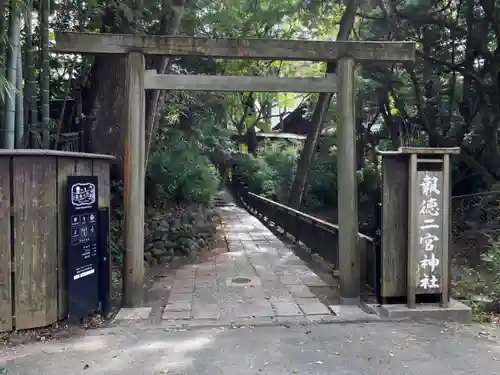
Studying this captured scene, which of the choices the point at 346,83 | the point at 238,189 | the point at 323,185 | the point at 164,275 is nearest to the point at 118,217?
the point at 164,275

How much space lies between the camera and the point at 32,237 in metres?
4.76

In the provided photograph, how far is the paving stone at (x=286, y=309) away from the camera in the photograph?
18.4ft

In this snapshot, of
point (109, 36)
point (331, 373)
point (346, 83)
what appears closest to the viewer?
point (331, 373)

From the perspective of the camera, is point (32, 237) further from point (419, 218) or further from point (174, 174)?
point (174, 174)

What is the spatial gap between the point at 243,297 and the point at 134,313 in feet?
4.82

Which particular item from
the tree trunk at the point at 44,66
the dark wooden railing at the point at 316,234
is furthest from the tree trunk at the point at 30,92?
the dark wooden railing at the point at 316,234

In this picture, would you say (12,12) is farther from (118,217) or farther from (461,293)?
(461,293)

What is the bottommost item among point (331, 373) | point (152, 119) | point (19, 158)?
point (331, 373)

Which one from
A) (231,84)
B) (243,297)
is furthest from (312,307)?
(231,84)

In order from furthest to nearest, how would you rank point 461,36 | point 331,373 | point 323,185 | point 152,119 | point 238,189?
point 238,189 → point 323,185 → point 461,36 → point 152,119 → point 331,373

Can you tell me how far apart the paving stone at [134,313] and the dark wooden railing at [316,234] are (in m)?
2.95

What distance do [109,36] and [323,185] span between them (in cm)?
1520

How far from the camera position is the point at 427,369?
4.05m

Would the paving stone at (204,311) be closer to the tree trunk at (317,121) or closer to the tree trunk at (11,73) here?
A: the tree trunk at (11,73)
